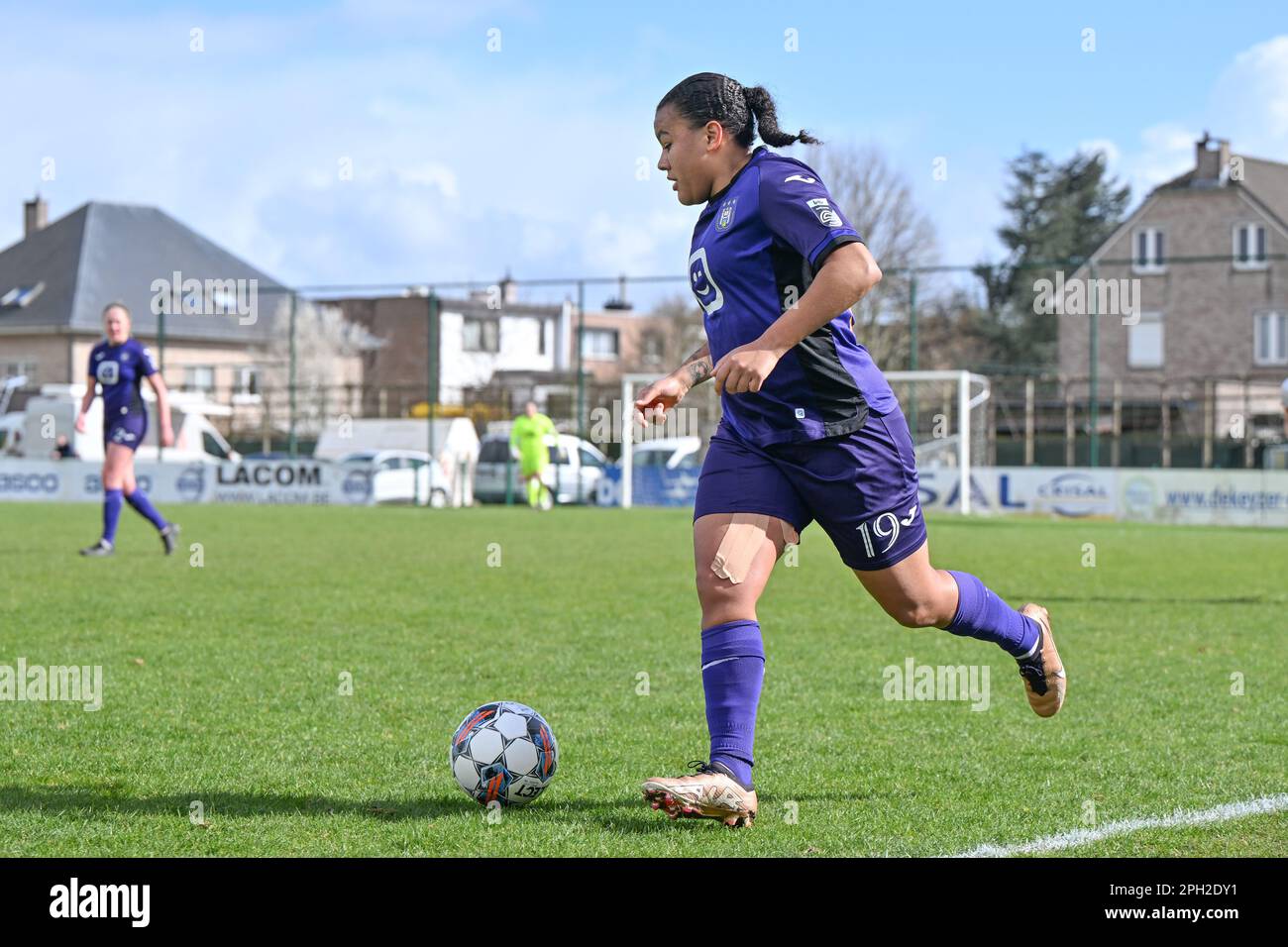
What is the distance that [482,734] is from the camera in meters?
4.51

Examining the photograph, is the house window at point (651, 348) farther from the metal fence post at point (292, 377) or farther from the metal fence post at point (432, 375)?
the metal fence post at point (292, 377)

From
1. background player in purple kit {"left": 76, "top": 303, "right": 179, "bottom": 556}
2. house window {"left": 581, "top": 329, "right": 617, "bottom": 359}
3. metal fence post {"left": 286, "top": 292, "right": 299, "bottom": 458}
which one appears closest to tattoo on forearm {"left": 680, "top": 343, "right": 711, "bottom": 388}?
background player in purple kit {"left": 76, "top": 303, "right": 179, "bottom": 556}

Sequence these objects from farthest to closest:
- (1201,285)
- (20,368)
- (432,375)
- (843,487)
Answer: (20,368) → (1201,285) → (432,375) → (843,487)

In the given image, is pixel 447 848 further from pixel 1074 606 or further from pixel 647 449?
pixel 647 449

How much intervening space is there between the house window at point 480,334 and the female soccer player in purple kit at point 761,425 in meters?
60.8

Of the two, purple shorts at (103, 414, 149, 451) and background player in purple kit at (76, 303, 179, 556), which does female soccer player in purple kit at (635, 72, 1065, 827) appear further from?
purple shorts at (103, 414, 149, 451)

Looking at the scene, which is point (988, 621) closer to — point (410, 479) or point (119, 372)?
point (119, 372)

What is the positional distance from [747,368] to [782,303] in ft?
1.27

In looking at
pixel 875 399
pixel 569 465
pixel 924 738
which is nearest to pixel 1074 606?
pixel 924 738

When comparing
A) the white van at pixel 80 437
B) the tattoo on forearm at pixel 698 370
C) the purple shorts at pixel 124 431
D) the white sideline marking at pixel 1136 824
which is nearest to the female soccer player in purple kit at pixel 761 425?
the tattoo on forearm at pixel 698 370

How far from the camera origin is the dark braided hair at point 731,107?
173 inches

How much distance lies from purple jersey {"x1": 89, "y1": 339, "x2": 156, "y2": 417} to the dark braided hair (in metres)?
10.1

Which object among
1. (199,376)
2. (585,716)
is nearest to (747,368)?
(585,716)

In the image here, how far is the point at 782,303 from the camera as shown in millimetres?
4293
